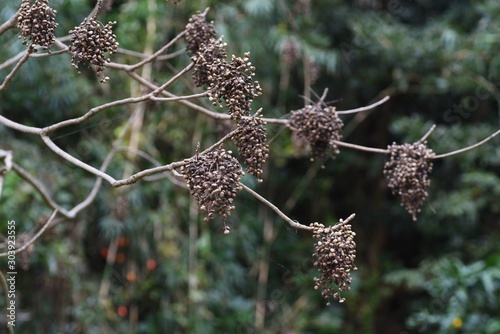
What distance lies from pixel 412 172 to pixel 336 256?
29 centimetres

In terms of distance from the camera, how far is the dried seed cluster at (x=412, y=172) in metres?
1.05

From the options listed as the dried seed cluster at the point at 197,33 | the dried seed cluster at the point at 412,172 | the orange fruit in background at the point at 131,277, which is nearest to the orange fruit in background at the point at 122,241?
the orange fruit in background at the point at 131,277

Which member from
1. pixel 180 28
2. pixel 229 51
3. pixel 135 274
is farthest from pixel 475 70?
pixel 135 274

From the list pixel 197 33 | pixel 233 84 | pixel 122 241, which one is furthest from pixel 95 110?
pixel 122 241

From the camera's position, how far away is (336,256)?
2.69ft

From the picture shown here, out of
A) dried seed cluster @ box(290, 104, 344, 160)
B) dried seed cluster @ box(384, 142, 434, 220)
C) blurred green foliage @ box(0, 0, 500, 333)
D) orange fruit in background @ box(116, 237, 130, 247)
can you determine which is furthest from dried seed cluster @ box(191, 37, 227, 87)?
orange fruit in background @ box(116, 237, 130, 247)

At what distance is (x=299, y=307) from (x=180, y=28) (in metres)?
1.37

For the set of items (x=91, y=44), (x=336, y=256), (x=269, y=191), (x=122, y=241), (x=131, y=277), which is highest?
(x=269, y=191)

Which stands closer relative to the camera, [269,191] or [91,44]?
[91,44]

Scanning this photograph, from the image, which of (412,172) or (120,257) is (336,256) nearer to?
(412,172)

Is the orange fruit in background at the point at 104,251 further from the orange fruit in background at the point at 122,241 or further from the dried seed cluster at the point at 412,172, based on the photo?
the dried seed cluster at the point at 412,172

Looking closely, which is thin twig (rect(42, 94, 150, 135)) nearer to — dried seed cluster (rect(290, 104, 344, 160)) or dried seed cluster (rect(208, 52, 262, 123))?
dried seed cluster (rect(208, 52, 262, 123))

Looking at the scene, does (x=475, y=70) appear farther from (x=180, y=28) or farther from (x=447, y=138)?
(x=180, y=28)

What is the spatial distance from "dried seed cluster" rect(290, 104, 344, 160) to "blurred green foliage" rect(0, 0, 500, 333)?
0.89 m
